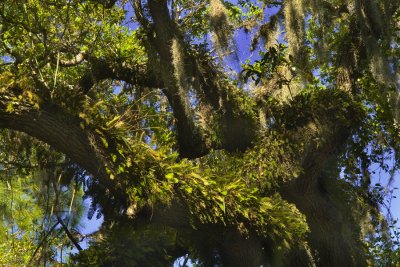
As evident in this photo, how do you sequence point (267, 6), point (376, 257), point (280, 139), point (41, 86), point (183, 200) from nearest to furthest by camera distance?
point (41, 86)
point (183, 200)
point (280, 139)
point (267, 6)
point (376, 257)

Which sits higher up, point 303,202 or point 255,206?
point 303,202

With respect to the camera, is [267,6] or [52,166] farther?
[267,6]

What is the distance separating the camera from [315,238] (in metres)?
6.96

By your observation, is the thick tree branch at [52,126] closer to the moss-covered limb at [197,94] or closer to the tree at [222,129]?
the tree at [222,129]

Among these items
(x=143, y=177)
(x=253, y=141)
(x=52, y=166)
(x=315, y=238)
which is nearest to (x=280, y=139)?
(x=253, y=141)

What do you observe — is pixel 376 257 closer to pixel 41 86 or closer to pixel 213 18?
pixel 213 18

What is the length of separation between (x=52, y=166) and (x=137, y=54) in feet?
7.90

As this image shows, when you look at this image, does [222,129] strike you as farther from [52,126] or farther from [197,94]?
[52,126]

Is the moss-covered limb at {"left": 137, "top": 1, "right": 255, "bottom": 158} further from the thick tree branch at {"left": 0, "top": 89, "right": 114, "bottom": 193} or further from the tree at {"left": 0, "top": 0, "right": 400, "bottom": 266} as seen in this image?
the thick tree branch at {"left": 0, "top": 89, "right": 114, "bottom": 193}

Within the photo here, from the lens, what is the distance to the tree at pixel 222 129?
17.5 feet

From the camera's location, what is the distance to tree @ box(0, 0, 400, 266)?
17.5 feet

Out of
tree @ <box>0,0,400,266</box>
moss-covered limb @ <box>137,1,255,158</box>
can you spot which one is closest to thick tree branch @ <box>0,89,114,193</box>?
tree @ <box>0,0,400,266</box>

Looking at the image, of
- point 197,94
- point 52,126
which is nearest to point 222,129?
point 197,94

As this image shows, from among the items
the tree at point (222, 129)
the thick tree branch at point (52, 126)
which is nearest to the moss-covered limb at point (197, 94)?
the tree at point (222, 129)
